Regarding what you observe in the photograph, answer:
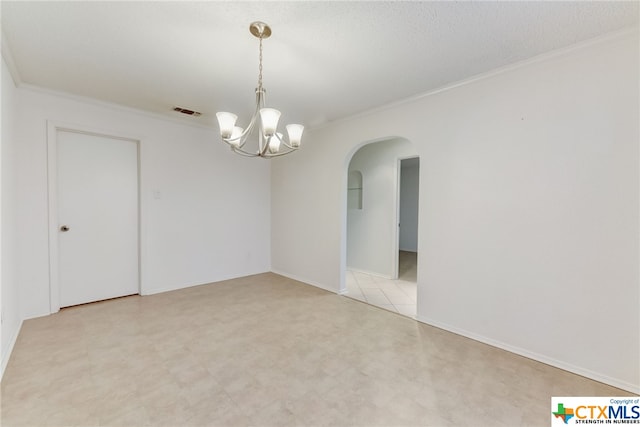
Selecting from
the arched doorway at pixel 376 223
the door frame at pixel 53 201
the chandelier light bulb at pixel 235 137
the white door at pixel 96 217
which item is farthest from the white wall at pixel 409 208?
the door frame at pixel 53 201

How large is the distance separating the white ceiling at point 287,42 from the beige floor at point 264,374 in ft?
7.85

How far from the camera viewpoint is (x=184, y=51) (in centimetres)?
218

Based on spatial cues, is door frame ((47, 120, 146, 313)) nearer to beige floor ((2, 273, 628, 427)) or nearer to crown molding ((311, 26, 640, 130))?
beige floor ((2, 273, 628, 427))

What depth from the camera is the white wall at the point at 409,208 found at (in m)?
7.71

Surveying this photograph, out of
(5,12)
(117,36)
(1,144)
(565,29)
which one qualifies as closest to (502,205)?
(565,29)

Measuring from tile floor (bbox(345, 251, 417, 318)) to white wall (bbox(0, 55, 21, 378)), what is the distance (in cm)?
328

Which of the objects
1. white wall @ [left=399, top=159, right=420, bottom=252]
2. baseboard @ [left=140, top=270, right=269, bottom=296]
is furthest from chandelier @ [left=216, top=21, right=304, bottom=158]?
white wall @ [left=399, top=159, right=420, bottom=252]

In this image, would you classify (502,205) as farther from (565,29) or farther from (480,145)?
(565,29)

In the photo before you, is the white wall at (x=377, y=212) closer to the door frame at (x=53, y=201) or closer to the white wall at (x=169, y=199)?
the white wall at (x=169, y=199)

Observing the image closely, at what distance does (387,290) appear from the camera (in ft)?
13.3

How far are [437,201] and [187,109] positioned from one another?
10.3ft

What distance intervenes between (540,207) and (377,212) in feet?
8.95

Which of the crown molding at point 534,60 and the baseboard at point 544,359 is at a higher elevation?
the crown molding at point 534,60

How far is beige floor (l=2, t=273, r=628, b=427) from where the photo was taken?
1.64m
